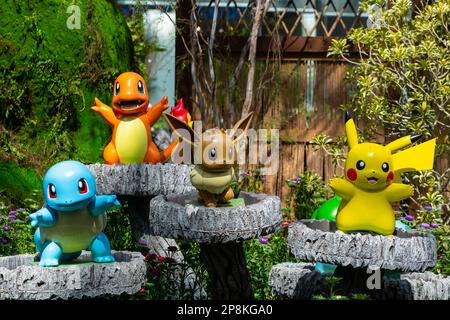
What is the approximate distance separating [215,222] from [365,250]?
2.67 feet

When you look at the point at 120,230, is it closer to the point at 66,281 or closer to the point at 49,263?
the point at 49,263

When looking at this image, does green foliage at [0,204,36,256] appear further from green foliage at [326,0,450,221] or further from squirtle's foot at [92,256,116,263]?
green foliage at [326,0,450,221]

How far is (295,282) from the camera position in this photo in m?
4.70

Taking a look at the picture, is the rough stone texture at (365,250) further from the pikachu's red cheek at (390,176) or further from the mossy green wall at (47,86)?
the mossy green wall at (47,86)

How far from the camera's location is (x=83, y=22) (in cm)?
670

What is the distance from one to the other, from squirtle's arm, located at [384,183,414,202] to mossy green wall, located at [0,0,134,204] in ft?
9.77

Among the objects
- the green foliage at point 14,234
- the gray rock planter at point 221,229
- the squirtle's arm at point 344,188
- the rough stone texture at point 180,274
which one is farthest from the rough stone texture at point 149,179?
the squirtle's arm at point 344,188

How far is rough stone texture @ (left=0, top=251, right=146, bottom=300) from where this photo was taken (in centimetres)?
408

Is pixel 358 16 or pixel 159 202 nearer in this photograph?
pixel 159 202

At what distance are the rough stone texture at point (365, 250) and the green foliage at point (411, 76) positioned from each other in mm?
2146

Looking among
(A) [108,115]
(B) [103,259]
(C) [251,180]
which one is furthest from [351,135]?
(C) [251,180]

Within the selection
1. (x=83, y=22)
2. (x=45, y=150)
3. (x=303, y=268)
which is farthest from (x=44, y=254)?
(x=83, y=22)

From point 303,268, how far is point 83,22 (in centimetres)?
306
